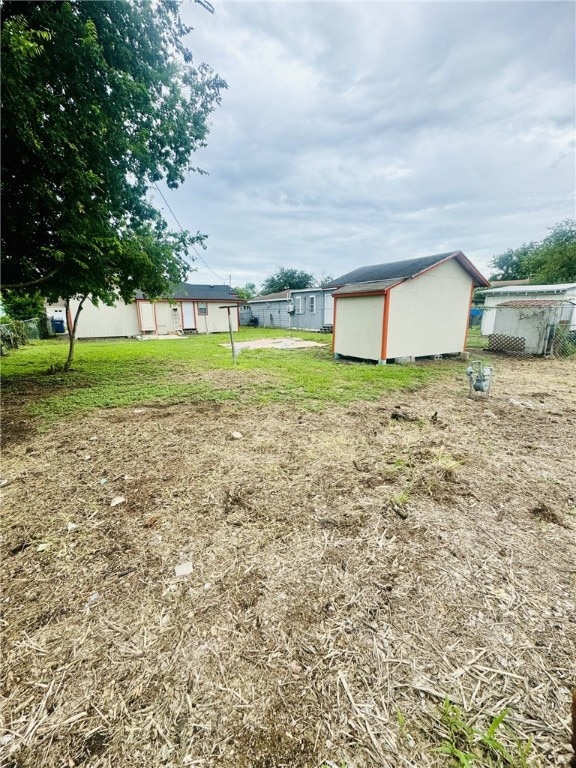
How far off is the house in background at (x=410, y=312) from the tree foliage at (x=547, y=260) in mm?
20366

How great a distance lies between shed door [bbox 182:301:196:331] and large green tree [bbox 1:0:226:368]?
14.6 metres

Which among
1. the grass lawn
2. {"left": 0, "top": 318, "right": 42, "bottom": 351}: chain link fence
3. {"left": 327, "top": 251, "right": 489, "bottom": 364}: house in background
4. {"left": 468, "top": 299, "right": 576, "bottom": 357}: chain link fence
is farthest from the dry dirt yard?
{"left": 0, "top": 318, "right": 42, "bottom": 351}: chain link fence

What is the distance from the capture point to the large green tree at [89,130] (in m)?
4.07

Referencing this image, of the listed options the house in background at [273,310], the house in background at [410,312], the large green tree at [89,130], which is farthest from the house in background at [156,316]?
the large green tree at [89,130]

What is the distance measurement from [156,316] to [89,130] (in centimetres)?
1772

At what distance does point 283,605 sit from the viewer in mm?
1761

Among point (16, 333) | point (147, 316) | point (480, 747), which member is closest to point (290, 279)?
point (147, 316)

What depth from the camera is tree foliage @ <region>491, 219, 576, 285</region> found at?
2372 centimetres

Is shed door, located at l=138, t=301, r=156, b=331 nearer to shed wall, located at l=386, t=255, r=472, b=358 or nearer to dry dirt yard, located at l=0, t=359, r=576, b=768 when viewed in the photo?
shed wall, located at l=386, t=255, r=472, b=358

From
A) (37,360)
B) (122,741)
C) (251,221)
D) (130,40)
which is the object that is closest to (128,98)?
(130,40)

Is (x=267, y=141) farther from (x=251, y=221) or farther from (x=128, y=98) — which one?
(x=251, y=221)

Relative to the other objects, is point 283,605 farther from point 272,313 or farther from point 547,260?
point 547,260

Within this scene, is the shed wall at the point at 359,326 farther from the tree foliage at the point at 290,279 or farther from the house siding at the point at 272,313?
the tree foliage at the point at 290,279

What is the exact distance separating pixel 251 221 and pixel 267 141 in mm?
16661
